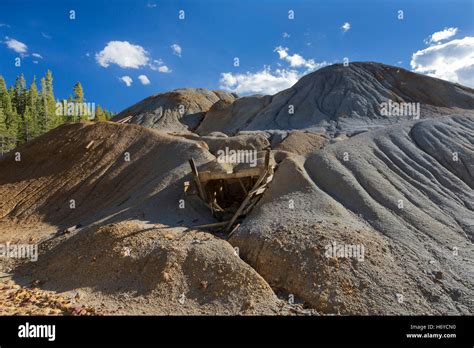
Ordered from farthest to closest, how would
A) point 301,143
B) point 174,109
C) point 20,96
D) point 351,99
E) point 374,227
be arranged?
point 20,96 → point 174,109 → point 351,99 → point 301,143 → point 374,227

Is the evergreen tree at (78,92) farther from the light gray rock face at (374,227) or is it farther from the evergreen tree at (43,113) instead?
the light gray rock face at (374,227)

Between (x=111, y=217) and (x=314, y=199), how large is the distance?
7.37 m

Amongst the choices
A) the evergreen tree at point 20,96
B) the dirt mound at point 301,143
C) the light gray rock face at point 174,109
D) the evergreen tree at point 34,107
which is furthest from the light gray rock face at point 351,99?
the evergreen tree at point 20,96

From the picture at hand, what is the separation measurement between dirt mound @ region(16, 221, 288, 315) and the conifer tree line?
44.3m

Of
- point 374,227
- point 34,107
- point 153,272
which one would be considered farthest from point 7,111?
point 374,227

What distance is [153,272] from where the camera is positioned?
8.58 meters

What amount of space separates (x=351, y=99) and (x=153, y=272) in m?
28.0

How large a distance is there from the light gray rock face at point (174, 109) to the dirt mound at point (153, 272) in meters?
37.5

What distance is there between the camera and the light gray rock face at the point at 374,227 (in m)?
7.66

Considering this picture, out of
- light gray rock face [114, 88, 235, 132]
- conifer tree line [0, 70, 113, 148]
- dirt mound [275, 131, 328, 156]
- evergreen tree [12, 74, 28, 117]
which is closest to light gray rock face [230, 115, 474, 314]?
dirt mound [275, 131, 328, 156]

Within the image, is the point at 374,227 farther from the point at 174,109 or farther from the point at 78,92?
the point at 78,92

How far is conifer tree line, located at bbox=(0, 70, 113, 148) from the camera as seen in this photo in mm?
50469

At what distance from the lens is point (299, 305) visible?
7430 millimetres
